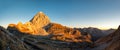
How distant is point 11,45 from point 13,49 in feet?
9.10

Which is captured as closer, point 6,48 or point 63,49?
point 6,48

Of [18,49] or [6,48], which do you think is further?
[18,49]

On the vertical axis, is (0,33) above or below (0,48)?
above

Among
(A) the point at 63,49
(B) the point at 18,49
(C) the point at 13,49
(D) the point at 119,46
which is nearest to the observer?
(C) the point at 13,49

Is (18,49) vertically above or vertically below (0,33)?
below

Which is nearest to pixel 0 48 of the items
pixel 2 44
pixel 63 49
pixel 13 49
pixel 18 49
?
pixel 2 44

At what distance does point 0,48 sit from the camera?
5944 centimetres

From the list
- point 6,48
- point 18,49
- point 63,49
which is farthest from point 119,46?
point 63,49

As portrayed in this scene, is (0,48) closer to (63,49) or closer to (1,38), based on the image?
(1,38)

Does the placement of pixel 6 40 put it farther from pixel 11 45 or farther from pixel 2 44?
pixel 2 44

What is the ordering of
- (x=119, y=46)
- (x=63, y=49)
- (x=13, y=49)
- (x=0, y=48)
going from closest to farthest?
(x=0, y=48) → (x=13, y=49) → (x=119, y=46) → (x=63, y=49)

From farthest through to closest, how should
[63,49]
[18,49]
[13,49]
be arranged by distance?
[63,49] → [18,49] → [13,49]

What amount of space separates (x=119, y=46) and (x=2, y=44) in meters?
38.3

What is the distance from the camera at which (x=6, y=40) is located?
221 feet
